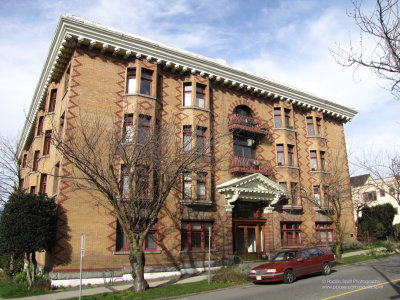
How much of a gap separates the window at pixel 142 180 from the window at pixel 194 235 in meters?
5.14

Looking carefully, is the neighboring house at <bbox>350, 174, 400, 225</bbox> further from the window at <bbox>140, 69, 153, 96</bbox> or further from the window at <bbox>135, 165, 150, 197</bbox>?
the window at <bbox>140, 69, 153, 96</bbox>

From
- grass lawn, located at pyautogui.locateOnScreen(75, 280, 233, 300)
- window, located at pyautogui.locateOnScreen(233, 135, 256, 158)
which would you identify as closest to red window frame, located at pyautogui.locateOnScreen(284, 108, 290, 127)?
window, located at pyautogui.locateOnScreen(233, 135, 256, 158)

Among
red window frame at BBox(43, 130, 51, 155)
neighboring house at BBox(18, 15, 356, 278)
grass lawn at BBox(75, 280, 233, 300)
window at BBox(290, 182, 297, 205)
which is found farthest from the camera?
window at BBox(290, 182, 297, 205)

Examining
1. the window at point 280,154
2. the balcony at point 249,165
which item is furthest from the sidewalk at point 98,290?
the window at point 280,154

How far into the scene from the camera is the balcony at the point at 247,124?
2319 centimetres

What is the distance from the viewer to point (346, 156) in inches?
1204

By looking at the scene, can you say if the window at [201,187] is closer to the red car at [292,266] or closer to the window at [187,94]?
the window at [187,94]

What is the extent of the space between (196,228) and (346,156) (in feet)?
58.8

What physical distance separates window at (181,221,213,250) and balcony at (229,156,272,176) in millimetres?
4248

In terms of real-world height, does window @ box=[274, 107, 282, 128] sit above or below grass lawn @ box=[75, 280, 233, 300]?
above

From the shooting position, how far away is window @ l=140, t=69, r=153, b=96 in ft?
67.9

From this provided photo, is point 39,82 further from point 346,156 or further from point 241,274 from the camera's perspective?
point 346,156

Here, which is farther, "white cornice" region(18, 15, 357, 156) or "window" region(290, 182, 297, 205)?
"window" region(290, 182, 297, 205)

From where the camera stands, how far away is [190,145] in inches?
797
